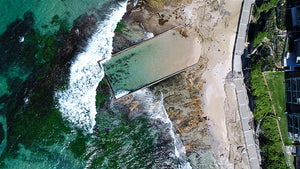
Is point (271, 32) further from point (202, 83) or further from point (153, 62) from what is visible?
point (153, 62)

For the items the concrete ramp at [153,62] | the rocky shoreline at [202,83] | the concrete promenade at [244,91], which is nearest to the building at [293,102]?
the concrete promenade at [244,91]

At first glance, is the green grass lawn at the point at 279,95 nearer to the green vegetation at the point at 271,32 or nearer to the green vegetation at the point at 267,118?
the green vegetation at the point at 267,118

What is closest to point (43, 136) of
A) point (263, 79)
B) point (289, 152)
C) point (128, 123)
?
point (128, 123)

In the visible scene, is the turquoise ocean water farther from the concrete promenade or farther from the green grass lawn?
the green grass lawn

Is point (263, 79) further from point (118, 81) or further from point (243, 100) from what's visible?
point (118, 81)

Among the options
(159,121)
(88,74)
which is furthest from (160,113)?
(88,74)

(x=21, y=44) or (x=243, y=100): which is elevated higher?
(x=21, y=44)
